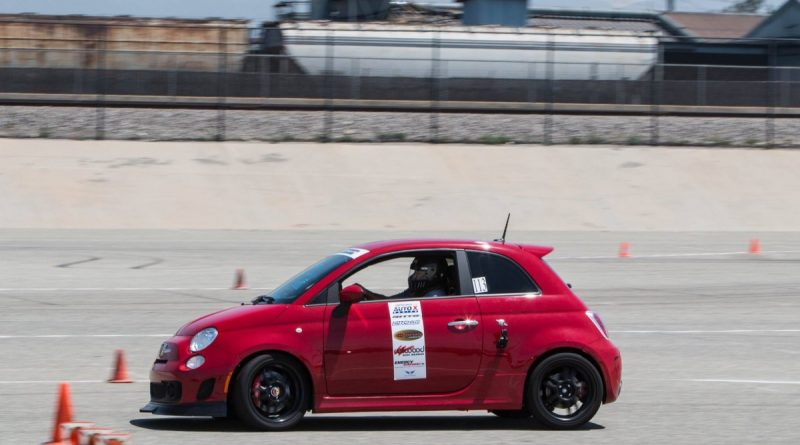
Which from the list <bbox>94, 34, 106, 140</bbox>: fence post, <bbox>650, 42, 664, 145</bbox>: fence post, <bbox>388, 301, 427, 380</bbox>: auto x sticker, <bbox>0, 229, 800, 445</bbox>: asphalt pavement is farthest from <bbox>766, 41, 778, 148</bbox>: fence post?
<bbox>388, 301, 427, 380</bbox>: auto x sticker

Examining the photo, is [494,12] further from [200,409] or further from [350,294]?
[200,409]

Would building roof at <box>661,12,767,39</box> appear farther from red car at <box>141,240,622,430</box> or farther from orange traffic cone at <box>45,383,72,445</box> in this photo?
orange traffic cone at <box>45,383,72,445</box>

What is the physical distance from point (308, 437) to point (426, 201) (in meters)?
21.0

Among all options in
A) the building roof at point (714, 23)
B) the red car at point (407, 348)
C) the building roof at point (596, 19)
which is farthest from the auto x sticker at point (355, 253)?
the building roof at point (714, 23)

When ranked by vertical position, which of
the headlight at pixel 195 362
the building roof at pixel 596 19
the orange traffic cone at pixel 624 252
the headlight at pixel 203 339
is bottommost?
the orange traffic cone at pixel 624 252

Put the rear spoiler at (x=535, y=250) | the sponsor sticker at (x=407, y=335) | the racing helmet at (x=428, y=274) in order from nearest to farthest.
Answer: the sponsor sticker at (x=407, y=335) → the racing helmet at (x=428, y=274) → the rear spoiler at (x=535, y=250)

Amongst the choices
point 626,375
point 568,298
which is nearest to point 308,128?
point 626,375

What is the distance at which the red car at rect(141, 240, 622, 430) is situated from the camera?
7859 mm

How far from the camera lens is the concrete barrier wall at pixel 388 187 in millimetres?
27250

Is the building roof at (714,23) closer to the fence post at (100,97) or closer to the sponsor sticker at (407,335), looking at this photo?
the fence post at (100,97)

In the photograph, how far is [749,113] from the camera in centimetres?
3659

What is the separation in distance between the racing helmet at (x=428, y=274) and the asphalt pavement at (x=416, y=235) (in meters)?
1.03

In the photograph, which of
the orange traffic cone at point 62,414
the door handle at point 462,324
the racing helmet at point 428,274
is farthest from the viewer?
the racing helmet at point 428,274

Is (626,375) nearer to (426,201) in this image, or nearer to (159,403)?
(159,403)
